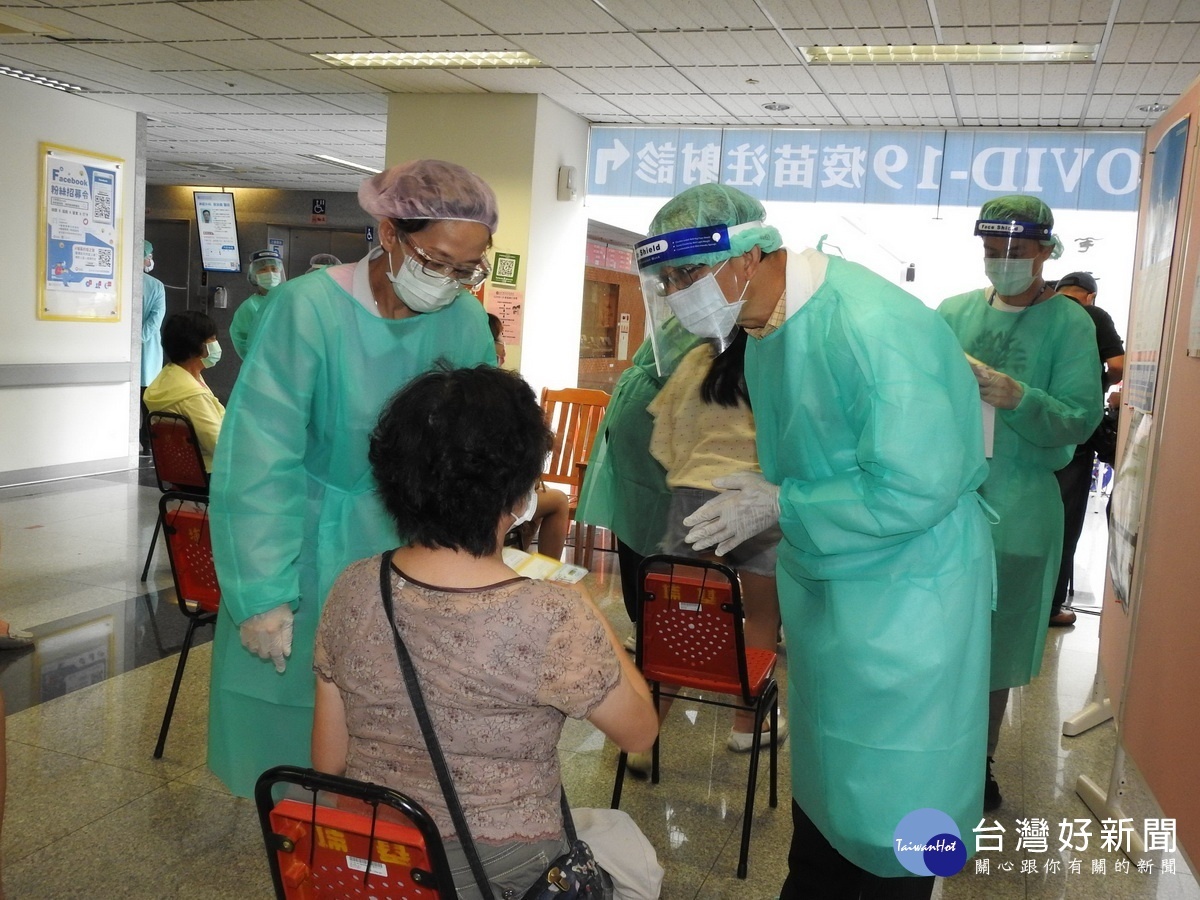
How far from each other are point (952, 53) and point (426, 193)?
371 centimetres

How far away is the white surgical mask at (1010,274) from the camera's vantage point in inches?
102

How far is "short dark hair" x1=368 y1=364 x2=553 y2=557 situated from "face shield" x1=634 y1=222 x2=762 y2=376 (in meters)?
0.39

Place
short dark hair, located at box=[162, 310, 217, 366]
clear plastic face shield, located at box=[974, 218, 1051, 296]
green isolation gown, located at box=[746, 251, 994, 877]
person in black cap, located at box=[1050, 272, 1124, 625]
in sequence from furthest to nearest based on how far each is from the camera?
short dark hair, located at box=[162, 310, 217, 366] < person in black cap, located at box=[1050, 272, 1124, 625] < clear plastic face shield, located at box=[974, 218, 1051, 296] < green isolation gown, located at box=[746, 251, 994, 877]

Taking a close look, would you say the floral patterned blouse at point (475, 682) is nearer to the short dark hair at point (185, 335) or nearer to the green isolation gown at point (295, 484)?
the green isolation gown at point (295, 484)

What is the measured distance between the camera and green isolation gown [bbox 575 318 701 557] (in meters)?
3.08

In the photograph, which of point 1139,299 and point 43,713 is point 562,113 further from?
point 43,713

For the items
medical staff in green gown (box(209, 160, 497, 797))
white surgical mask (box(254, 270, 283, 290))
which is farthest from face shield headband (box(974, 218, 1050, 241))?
white surgical mask (box(254, 270, 283, 290))

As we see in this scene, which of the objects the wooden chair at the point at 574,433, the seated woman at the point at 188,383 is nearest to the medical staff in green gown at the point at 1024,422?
the wooden chair at the point at 574,433

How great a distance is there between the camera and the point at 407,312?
190 cm

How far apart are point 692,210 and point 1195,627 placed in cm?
148

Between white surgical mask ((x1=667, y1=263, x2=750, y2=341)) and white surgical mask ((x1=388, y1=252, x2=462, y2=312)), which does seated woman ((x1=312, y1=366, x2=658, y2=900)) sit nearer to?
white surgical mask ((x1=667, y1=263, x2=750, y2=341))

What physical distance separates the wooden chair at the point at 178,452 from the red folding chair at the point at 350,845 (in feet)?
10.6

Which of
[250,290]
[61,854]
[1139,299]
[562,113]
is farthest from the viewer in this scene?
[250,290]

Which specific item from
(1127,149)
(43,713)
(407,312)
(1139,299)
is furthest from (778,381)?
(1127,149)
